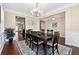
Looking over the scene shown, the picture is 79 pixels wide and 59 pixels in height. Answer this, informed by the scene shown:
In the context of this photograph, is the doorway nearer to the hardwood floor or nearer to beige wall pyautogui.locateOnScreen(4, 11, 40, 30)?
beige wall pyautogui.locateOnScreen(4, 11, 40, 30)

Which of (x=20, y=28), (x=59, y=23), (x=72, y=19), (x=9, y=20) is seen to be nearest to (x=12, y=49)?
(x=20, y=28)

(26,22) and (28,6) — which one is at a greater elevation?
(28,6)

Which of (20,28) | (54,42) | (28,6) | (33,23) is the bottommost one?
(54,42)

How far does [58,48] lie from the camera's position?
4.96 ft

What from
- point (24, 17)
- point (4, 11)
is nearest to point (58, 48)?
point (24, 17)

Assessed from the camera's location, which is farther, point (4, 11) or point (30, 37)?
point (30, 37)

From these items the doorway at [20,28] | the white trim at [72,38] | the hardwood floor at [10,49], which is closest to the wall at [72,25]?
the white trim at [72,38]

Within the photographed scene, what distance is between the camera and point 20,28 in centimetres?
153

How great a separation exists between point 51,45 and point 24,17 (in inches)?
31.7

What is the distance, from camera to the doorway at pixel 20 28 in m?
1.53

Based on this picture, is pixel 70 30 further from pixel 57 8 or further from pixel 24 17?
pixel 24 17

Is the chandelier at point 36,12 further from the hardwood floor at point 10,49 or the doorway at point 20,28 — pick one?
the hardwood floor at point 10,49

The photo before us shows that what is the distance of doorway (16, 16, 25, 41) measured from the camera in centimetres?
153

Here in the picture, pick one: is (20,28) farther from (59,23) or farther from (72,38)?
(72,38)
